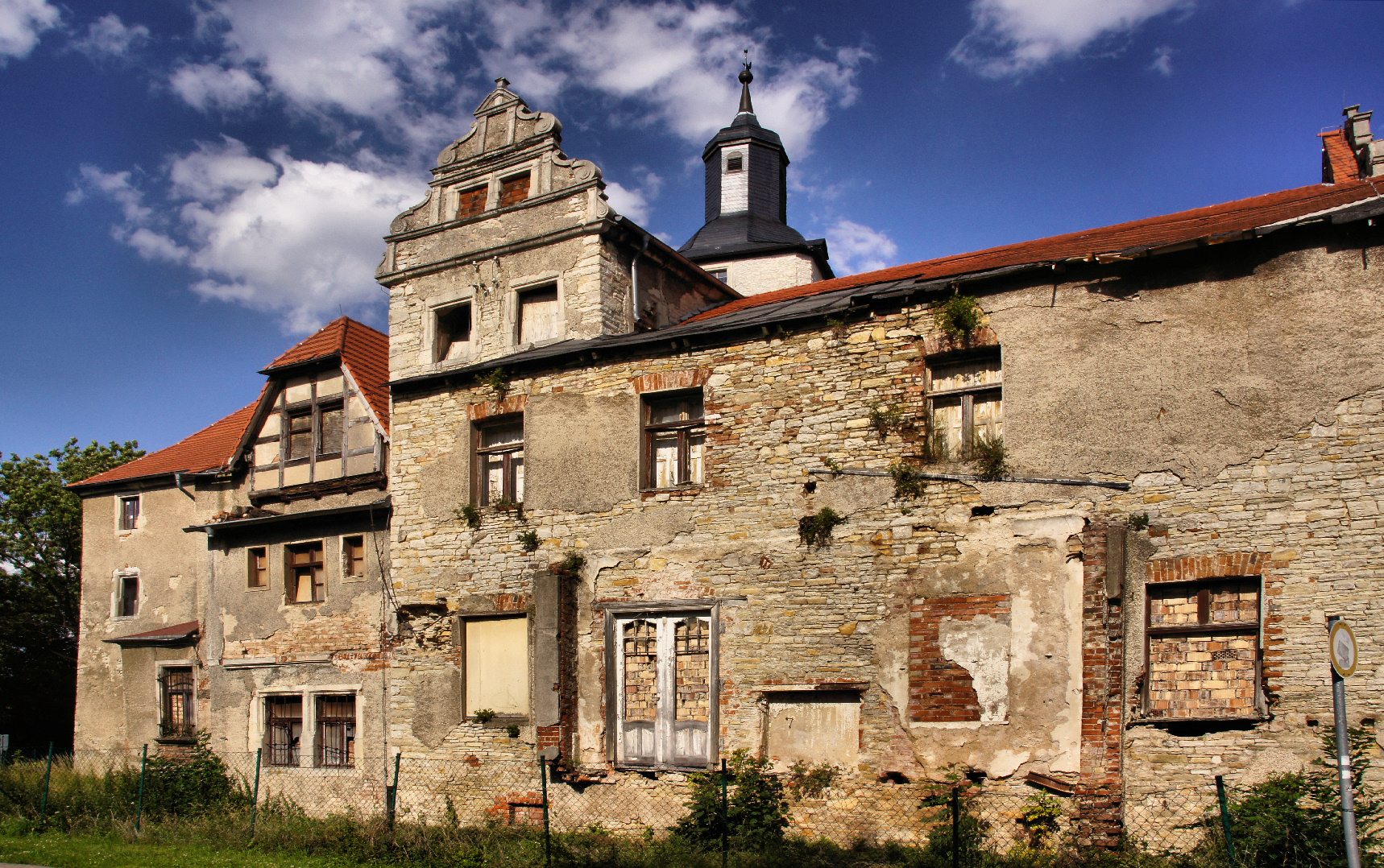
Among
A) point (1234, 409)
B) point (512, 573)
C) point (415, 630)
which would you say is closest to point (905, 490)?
point (1234, 409)

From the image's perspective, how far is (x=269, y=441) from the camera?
17.9 metres

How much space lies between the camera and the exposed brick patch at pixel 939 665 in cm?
1076

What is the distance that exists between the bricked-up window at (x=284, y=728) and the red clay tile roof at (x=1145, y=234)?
9050mm

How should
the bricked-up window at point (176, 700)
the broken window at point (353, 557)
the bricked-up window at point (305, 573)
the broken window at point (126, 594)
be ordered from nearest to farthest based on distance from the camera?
1. the broken window at point (353, 557)
2. the bricked-up window at point (305, 573)
3. the bricked-up window at point (176, 700)
4. the broken window at point (126, 594)

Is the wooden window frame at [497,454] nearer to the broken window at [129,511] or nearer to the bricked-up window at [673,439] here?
the bricked-up window at [673,439]

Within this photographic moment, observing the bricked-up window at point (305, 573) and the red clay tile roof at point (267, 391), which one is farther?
the red clay tile roof at point (267, 391)

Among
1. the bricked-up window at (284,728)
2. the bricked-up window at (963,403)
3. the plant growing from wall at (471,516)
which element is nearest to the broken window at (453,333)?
the plant growing from wall at (471,516)

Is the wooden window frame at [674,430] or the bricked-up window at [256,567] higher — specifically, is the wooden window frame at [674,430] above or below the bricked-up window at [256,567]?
above

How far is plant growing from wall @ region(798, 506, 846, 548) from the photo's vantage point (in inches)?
466

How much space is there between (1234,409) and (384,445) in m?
12.2

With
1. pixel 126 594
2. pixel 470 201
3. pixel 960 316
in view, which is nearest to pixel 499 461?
pixel 470 201

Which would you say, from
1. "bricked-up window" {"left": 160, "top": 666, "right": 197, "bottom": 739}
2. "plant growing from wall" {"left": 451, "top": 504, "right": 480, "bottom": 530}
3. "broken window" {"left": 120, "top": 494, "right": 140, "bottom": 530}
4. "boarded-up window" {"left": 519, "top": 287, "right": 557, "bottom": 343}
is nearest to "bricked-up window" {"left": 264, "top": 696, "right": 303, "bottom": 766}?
"bricked-up window" {"left": 160, "top": 666, "right": 197, "bottom": 739}

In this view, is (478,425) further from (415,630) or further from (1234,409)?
(1234,409)

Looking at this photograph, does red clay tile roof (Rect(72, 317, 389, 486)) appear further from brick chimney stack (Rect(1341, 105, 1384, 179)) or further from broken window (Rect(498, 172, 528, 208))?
brick chimney stack (Rect(1341, 105, 1384, 179))
